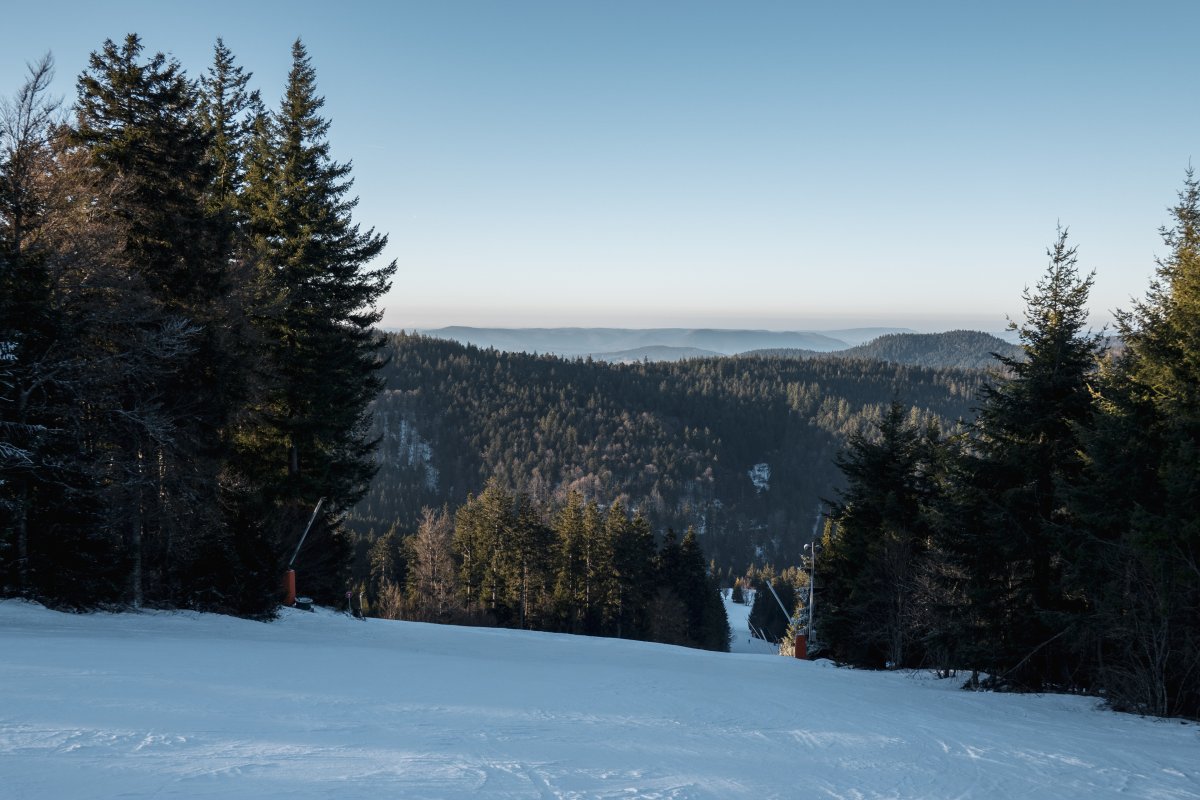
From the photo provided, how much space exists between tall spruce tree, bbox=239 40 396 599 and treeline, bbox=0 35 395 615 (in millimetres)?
78

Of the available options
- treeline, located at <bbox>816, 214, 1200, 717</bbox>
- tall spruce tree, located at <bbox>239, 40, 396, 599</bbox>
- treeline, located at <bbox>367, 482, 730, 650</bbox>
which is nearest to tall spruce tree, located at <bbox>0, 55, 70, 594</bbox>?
tall spruce tree, located at <bbox>239, 40, 396, 599</bbox>

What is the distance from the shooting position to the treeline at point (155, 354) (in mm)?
12898

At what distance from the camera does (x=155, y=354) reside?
44.8 ft

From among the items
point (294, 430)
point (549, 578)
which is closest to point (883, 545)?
point (294, 430)

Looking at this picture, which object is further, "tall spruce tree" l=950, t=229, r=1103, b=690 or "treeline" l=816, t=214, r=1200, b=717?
"tall spruce tree" l=950, t=229, r=1103, b=690

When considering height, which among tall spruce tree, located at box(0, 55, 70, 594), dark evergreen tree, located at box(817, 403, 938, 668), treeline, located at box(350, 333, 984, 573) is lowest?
treeline, located at box(350, 333, 984, 573)

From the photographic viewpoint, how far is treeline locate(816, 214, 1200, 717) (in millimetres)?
11438

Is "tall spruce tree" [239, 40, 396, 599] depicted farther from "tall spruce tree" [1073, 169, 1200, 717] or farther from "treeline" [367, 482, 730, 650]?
"treeline" [367, 482, 730, 650]

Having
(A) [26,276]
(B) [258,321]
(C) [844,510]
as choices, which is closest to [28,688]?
(A) [26,276]

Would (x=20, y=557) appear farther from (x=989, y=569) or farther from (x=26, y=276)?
(x=989, y=569)

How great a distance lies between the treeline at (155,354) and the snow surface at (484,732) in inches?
87.7

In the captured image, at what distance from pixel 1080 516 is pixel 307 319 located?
1957cm

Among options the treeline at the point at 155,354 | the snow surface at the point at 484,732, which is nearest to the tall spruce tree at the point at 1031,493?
the snow surface at the point at 484,732

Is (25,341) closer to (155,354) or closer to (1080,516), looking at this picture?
(155,354)
